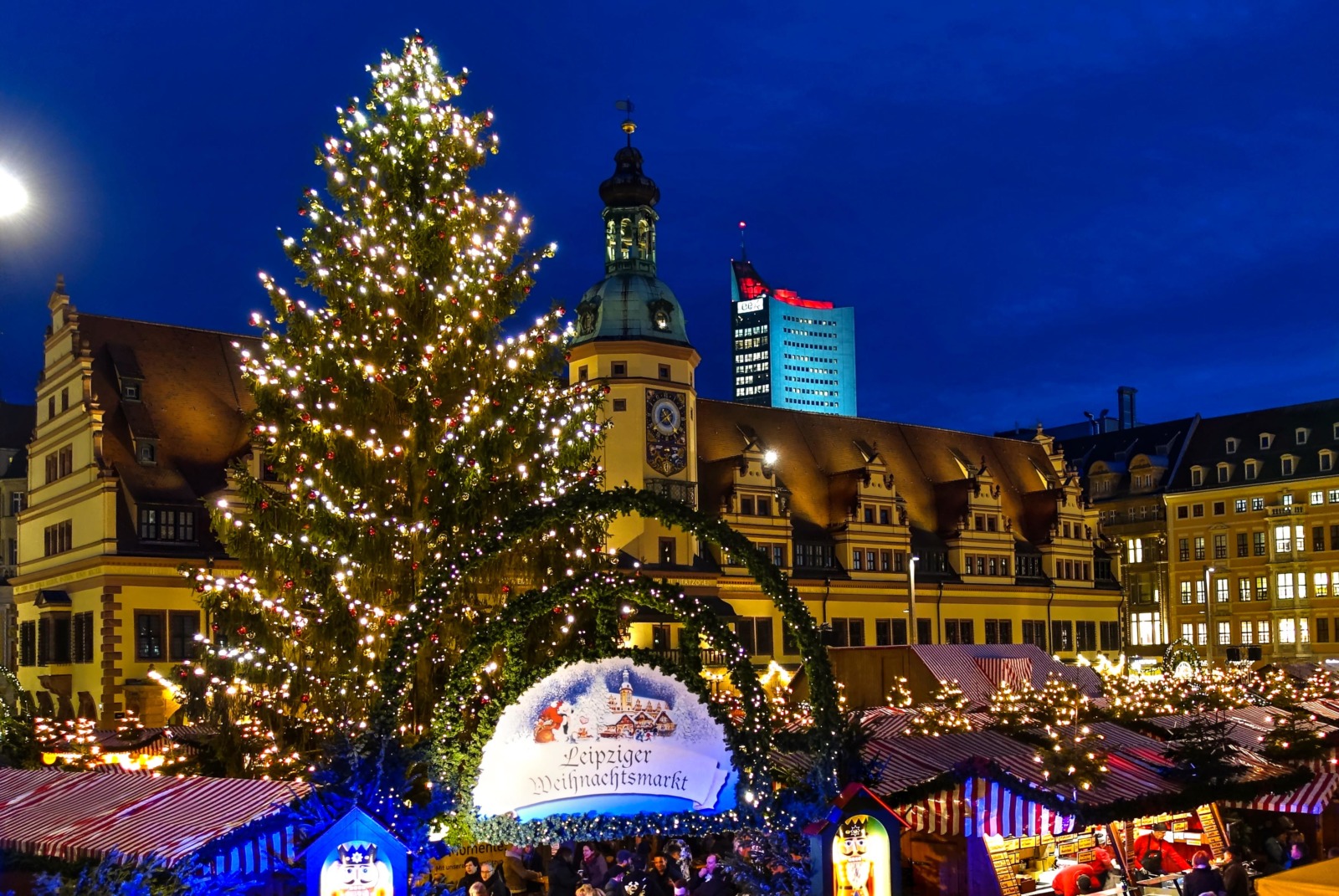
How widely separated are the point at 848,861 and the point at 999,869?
23.9 feet

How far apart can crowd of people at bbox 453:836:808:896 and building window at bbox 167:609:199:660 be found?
20.8m

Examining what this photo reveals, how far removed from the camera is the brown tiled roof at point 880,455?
5638 centimetres

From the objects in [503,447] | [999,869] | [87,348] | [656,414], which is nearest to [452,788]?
[503,447]

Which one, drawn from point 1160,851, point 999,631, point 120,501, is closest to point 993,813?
point 1160,851

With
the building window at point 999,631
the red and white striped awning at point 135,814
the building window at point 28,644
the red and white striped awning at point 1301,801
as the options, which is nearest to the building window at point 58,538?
the building window at point 28,644

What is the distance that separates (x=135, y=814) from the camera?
13.3 metres

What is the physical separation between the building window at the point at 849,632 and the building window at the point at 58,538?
2641 cm

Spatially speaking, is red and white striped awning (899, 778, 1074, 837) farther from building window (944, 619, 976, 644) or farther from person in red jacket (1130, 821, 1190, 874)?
building window (944, 619, 976, 644)

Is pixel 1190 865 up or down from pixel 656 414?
down

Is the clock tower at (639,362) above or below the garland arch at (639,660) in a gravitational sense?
above

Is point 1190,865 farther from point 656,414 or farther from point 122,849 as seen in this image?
point 656,414

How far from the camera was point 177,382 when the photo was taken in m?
42.3

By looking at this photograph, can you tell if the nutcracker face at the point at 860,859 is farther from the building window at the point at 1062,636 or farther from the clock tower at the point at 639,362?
the building window at the point at 1062,636

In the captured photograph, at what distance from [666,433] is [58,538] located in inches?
731
